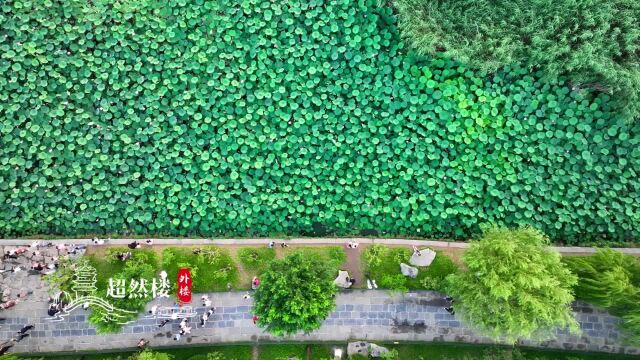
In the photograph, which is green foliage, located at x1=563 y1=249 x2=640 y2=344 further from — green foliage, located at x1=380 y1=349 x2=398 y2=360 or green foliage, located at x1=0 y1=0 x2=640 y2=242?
green foliage, located at x1=380 y1=349 x2=398 y2=360

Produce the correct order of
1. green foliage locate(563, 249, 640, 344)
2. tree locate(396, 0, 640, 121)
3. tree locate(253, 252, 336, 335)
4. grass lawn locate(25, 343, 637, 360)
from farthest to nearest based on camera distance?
grass lawn locate(25, 343, 637, 360)
tree locate(396, 0, 640, 121)
green foliage locate(563, 249, 640, 344)
tree locate(253, 252, 336, 335)

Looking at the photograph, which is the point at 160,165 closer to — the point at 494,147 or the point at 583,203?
the point at 494,147

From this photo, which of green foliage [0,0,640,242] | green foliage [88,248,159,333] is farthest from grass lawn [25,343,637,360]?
green foliage [0,0,640,242]

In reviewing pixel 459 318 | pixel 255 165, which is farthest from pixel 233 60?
pixel 459 318

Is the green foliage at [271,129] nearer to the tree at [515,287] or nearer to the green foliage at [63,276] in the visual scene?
the green foliage at [63,276]

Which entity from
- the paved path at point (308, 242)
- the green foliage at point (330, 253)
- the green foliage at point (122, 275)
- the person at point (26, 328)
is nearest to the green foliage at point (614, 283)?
the paved path at point (308, 242)
